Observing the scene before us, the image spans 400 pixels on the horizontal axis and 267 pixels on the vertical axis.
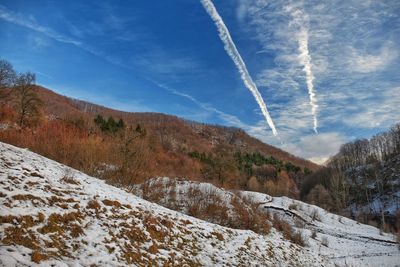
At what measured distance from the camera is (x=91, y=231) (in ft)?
Answer: 33.6

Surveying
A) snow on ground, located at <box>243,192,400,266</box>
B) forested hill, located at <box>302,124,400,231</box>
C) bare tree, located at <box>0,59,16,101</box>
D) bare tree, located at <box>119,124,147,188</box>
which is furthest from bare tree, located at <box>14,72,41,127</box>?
forested hill, located at <box>302,124,400,231</box>

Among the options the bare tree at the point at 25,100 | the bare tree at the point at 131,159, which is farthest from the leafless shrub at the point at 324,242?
the bare tree at the point at 25,100

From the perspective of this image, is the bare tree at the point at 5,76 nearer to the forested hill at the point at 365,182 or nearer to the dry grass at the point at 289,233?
the dry grass at the point at 289,233

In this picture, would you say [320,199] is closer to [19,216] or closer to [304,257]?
[304,257]

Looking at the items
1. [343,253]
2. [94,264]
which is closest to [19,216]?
[94,264]

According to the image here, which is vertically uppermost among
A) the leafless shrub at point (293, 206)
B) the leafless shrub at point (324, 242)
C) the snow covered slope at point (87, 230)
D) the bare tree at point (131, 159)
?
the bare tree at point (131, 159)

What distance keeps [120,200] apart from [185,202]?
530 inches

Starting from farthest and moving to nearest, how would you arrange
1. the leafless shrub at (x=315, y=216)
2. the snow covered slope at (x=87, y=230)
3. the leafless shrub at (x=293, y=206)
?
the leafless shrub at (x=293, y=206)
the leafless shrub at (x=315, y=216)
the snow covered slope at (x=87, y=230)

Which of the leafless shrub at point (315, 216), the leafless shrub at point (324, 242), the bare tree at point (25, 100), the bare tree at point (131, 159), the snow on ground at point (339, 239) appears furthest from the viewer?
the bare tree at point (25, 100)

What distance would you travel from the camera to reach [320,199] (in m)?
80.5

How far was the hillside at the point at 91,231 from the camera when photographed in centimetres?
834

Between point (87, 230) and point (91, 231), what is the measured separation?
13cm

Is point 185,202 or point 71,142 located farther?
point 185,202

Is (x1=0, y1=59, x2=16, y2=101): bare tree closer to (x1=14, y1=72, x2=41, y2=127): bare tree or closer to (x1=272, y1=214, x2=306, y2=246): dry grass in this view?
(x1=14, y1=72, x2=41, y2=127): bare tree
